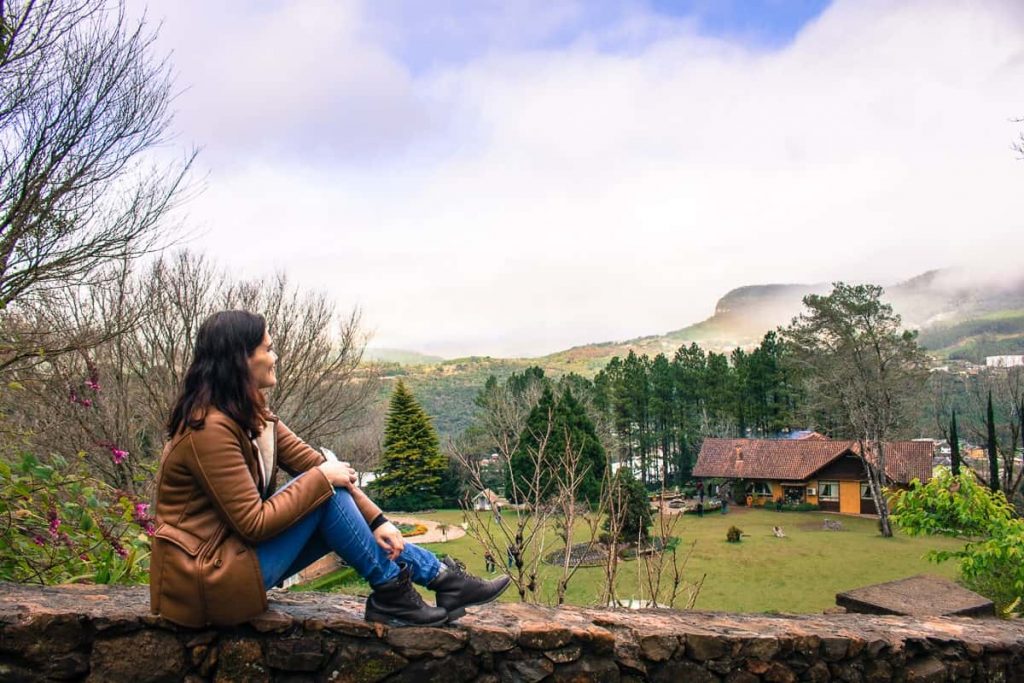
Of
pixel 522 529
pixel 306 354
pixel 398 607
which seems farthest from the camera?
pixel 306 354

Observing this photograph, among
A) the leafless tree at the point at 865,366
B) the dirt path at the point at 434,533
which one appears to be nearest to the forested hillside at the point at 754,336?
the leafless tree at the point at 865,366

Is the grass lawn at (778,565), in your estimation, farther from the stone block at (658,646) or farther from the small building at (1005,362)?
the small building at (1005,362)

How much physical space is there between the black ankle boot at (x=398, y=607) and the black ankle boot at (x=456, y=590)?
7cm

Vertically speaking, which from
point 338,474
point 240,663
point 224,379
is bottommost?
point 240,663

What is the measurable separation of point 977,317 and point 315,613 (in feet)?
479

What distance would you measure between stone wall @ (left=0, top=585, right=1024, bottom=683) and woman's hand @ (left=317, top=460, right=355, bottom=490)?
0.50m

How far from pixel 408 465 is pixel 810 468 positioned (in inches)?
711

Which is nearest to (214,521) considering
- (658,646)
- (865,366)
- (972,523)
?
(658,646)

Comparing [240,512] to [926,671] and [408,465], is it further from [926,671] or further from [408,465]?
[408,465]

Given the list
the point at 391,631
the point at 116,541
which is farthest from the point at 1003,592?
the point at 116,541

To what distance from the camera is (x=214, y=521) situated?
203cm

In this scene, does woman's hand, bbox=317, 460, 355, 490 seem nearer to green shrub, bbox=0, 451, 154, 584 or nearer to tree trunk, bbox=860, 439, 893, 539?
green shrub, bbox=0, 451, 154, 584

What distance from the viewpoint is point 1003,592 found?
7898mm

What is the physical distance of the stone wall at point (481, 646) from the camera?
218 cm
